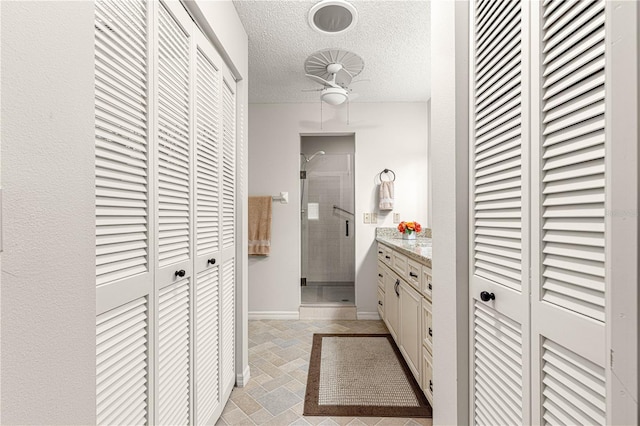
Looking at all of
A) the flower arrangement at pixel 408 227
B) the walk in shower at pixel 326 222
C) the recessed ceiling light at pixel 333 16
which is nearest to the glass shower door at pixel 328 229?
the walk in shower at pixel 326 222

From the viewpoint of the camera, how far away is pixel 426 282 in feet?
5.65

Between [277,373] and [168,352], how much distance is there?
126 centimetres

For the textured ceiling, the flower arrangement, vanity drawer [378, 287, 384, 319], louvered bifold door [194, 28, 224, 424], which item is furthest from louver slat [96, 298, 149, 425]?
the flower arrangement

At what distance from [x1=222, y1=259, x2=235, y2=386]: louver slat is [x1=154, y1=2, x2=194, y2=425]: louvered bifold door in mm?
444

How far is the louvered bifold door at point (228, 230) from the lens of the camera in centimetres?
174

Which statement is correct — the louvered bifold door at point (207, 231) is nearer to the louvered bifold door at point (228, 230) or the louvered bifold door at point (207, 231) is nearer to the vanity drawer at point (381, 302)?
the louvered bifold door at point (228, 230)

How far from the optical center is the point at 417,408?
1.79 metres

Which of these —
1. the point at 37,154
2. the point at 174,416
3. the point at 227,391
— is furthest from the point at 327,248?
the point at 37,154

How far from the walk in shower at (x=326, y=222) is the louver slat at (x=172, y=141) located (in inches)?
91.8

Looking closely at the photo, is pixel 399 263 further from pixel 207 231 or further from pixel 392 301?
pixel 207 231

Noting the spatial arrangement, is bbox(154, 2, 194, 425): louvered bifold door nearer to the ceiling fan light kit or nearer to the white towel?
the ceiling fan light kit

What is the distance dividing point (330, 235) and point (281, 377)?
5.91 feet

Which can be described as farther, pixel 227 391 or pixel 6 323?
pixel 227 391

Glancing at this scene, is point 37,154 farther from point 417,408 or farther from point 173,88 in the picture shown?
A: point 417,408
